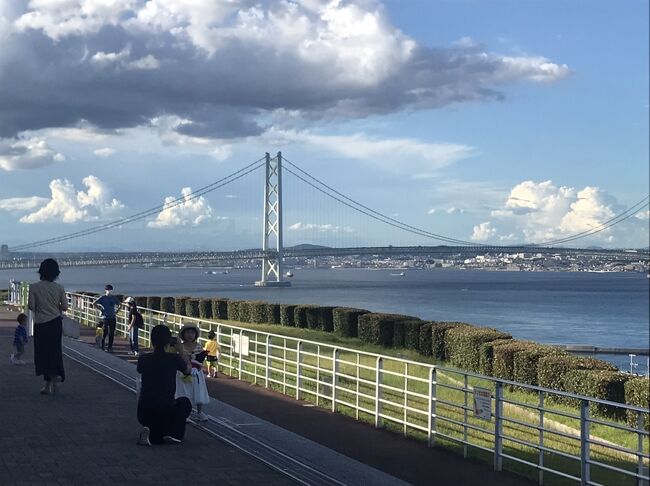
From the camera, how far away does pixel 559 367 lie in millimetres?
16141

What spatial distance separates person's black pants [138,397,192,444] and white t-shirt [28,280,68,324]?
10.1 feet

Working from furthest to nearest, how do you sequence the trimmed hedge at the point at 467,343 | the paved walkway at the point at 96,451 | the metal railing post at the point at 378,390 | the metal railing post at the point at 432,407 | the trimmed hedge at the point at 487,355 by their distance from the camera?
1. the trimmed hedge at the point at 467,343
2. the trimmed hedge at the point at 487,355
3. the metal railing post at the point at 378,390
4. the metal railing post at the point at 432,407
5. the paved walkway at the point at 96,451

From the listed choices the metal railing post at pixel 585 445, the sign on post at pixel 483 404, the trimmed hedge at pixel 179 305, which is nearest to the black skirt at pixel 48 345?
the sign on post at pixel 483 404

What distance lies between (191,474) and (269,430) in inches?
90.3

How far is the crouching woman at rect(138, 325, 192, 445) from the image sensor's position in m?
8.43

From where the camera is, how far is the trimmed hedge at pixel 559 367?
1586 centimetres

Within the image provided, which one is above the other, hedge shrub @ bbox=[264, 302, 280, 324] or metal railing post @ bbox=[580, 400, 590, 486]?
metal railing post @ bbox=[580, 400, 590, 486]

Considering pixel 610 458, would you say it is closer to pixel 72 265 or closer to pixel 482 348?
pixel 482 348

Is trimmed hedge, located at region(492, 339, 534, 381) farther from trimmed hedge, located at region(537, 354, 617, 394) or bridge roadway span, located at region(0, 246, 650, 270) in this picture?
bridge roadway span, located at region(0, 246, 650, 270)

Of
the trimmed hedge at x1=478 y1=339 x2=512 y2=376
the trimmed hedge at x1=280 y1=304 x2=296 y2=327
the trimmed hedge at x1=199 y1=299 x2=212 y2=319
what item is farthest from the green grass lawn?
the trimmed hedge at x1=199 y1=299 x2=212 y2=319

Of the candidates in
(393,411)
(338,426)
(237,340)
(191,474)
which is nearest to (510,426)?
(393,411)

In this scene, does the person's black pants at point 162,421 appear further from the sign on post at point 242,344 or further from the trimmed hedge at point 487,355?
the trimmed hedge at point 487,355

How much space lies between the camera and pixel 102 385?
12.8 metres

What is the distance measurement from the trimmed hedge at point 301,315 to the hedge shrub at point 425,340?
9.43m
